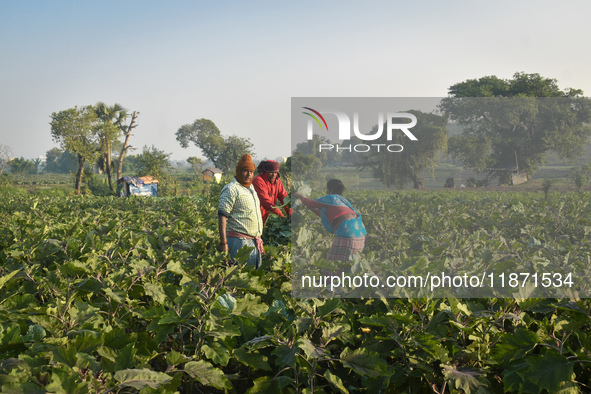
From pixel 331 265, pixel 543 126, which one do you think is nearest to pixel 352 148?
pixel 331 265

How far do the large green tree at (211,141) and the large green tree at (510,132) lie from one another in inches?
3069

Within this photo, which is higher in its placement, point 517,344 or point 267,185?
A: point 267,185

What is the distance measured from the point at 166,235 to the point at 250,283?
2.11 metres

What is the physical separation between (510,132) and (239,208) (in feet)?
8.79

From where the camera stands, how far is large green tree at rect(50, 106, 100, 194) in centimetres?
4284

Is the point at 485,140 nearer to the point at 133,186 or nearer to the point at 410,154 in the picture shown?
the point at 410,154

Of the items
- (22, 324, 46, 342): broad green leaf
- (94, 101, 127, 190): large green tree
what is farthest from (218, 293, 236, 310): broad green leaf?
(94, 101, 127, 190): large green tree

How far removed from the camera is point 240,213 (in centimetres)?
469

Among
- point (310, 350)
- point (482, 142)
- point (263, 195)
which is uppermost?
point (482, 142)

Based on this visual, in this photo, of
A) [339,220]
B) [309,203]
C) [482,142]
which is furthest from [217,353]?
[482,142]

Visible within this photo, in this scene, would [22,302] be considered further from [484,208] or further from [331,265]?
[484,208]

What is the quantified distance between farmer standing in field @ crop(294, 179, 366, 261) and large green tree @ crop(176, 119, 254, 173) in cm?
7778

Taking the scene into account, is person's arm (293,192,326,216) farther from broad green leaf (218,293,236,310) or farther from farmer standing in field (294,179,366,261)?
broad green leaf (218,293,236,310)

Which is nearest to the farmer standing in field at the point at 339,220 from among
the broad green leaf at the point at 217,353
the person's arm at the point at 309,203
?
the person's arm at the point at 309,203
